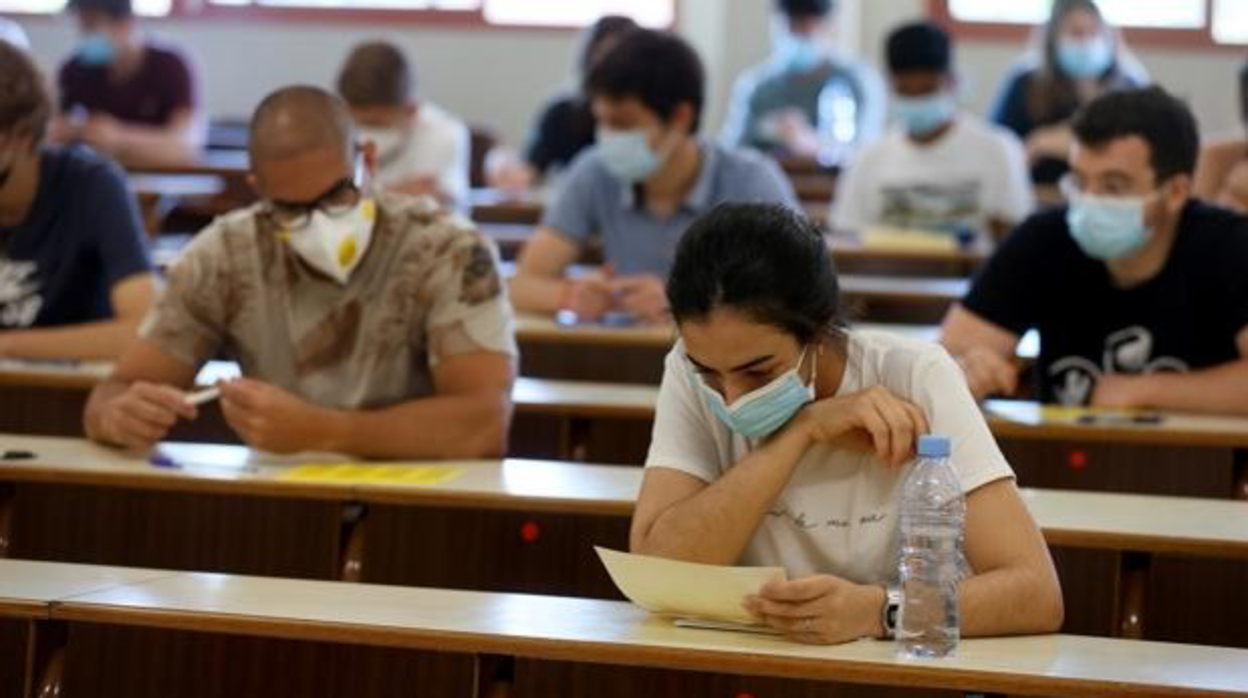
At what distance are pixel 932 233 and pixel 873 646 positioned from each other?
4825 millimetres

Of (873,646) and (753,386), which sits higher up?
(753,386)

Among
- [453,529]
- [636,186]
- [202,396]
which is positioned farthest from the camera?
[636,186]

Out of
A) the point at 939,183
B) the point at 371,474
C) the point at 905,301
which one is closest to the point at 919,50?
the point at 939,183

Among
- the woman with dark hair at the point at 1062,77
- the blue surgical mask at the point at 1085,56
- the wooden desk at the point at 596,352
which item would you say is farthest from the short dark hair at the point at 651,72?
the blue surgical mask at the point at 1085,56

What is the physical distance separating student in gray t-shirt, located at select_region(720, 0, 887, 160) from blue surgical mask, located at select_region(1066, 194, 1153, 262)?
495cm

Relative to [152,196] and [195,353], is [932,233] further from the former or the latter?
[195,353]

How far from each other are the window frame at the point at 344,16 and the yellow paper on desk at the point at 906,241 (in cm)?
439

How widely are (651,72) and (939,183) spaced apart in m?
2.33

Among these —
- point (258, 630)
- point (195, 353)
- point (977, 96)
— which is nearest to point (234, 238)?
point (195, 353)

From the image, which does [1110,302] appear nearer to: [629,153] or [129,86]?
[629,153]

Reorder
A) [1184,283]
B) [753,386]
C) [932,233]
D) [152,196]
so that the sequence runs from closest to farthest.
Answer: [753,386] → [1184,283] → [932,233] → [152,196]

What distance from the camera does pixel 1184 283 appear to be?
3.95m

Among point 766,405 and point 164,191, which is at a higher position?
point 766,405

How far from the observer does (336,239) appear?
3.43m
